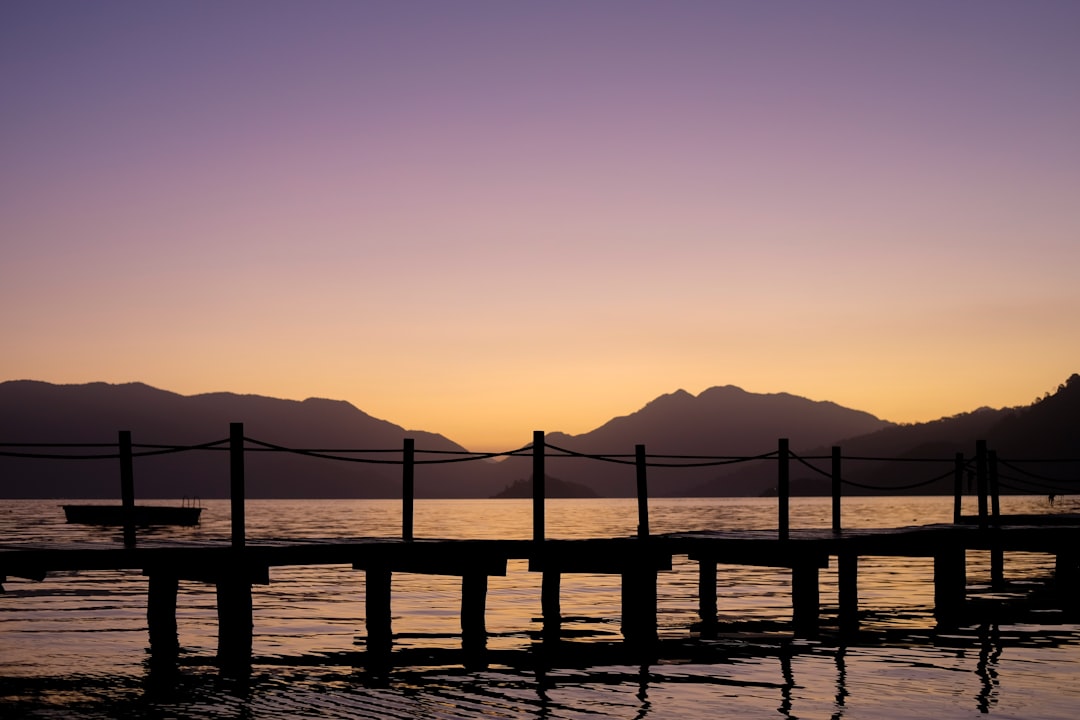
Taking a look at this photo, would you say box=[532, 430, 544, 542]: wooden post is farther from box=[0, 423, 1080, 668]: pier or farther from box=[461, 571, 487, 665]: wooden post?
box=[461, 571, 487, 665]: wooden post

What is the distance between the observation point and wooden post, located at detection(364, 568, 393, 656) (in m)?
21.3

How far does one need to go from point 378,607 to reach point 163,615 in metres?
3.57

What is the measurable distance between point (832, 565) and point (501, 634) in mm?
26789

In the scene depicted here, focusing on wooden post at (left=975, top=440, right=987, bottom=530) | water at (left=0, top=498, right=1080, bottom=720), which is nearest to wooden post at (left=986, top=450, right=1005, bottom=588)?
wooden post at (left=975, top=440, right=987, bottom=530)


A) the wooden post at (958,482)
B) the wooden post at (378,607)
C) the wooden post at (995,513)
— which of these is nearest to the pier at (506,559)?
the wooden post at (378,607)

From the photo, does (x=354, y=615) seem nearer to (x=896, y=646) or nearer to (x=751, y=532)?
(x=751, y=532)

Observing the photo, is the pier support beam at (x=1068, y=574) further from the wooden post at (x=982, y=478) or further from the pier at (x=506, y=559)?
the wooden post at (x=982, y=478)

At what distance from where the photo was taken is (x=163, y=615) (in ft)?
66.2

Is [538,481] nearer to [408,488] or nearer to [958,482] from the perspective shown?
[408,488]

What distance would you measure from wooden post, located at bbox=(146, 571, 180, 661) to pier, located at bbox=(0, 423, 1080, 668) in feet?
0.06

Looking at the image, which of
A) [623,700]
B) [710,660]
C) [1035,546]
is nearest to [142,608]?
[710,660]

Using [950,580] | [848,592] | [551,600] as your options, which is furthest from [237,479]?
[950,580]

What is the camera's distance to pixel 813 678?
16.7m

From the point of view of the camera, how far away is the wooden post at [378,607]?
21.3 m
